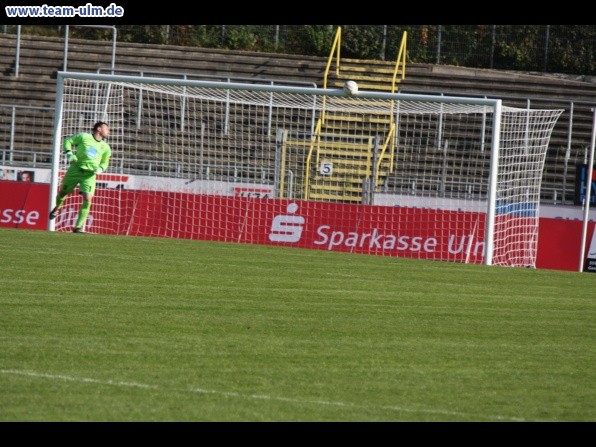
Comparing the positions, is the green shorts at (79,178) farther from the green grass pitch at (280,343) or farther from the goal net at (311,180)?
the green grass pitch at (280,343)

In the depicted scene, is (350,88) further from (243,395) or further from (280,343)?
(243,395)

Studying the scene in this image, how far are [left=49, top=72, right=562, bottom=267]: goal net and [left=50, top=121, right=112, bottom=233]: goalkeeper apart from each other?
431 mm

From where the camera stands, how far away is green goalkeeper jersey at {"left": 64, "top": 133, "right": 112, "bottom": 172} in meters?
19.8

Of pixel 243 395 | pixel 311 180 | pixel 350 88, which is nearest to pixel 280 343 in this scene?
pixel 243 395

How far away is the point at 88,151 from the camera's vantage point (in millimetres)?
19875

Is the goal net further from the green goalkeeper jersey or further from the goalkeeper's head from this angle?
the goalkeeper's head

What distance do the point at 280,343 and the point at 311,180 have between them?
18.0m

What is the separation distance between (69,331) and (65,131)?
14788mm

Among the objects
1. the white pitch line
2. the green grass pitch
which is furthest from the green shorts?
the white pitch line

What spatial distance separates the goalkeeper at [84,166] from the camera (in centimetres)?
1975

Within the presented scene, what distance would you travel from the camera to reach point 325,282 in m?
12.8
